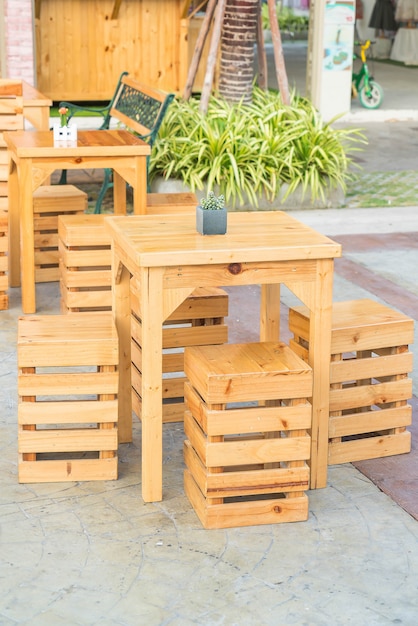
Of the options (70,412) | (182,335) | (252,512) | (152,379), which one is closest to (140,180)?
(182,335)

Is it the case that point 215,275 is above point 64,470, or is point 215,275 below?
above

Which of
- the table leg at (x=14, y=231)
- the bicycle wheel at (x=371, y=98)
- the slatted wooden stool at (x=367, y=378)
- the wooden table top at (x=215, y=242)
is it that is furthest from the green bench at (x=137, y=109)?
the bicycle wheel at (x=371, y=98)

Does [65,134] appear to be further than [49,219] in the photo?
No

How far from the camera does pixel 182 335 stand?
480 centimetres

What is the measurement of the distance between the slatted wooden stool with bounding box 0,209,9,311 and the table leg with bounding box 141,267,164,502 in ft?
8.68

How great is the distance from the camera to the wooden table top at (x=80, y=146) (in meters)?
6.12

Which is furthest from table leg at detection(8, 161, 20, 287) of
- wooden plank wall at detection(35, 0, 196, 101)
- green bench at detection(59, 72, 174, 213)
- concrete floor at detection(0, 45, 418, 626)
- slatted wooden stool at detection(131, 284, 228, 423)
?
wooden plank wall at detection(35, 0, 196, 101)

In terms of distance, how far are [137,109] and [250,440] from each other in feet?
16.3

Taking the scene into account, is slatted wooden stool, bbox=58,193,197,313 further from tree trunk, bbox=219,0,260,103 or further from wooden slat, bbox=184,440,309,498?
tree trunk, bbox=219,0,260,103

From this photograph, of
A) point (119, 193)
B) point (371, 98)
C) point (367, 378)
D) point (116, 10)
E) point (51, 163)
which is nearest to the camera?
point (367, 378)

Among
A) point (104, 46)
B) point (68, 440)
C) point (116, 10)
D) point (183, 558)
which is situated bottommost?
point (183, 558)

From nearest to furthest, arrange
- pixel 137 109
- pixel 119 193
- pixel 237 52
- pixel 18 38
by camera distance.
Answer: pixel 119 193 < pixel 137 109 < pixel 237 52 < pixel 18 38

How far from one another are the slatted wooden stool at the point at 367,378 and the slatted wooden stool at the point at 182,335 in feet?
1.55

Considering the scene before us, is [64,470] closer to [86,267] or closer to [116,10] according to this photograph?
[86,267]
